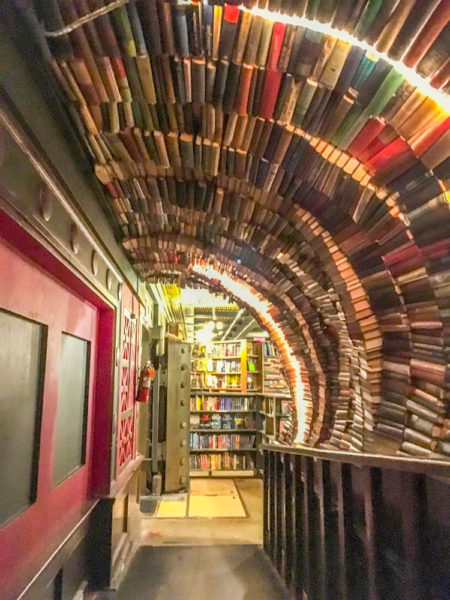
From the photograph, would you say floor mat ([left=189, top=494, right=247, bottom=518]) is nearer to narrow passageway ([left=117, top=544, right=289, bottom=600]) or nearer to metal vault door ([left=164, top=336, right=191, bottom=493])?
metal vault door ([left=164, top=336, right=191, bottom=493])

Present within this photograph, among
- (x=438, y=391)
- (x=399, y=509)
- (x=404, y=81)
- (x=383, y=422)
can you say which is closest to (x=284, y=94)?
(x=404, y=81)

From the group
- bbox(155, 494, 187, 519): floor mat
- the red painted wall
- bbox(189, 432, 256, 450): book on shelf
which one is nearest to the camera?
the red painted wall

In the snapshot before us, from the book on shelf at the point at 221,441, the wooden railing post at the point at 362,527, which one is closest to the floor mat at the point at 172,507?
the book on shelf at the point at 221,441

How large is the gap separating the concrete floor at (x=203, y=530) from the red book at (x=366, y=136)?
3.67 metres

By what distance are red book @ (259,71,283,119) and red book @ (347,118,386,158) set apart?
12.7 inches

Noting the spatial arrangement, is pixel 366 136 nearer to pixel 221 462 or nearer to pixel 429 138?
pixel 429 138

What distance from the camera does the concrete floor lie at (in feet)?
12.9

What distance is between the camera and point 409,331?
5.71ft

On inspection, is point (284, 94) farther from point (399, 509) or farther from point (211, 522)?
point (211, 522)

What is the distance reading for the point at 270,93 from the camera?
145 cm

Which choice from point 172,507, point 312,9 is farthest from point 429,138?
point 172,507

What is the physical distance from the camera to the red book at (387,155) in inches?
54.6

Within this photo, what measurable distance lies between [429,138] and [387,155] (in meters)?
0.18

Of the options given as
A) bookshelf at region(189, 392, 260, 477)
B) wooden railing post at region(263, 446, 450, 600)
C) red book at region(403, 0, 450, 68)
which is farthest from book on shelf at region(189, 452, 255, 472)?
red book at region(403, 0, 450, 68)
